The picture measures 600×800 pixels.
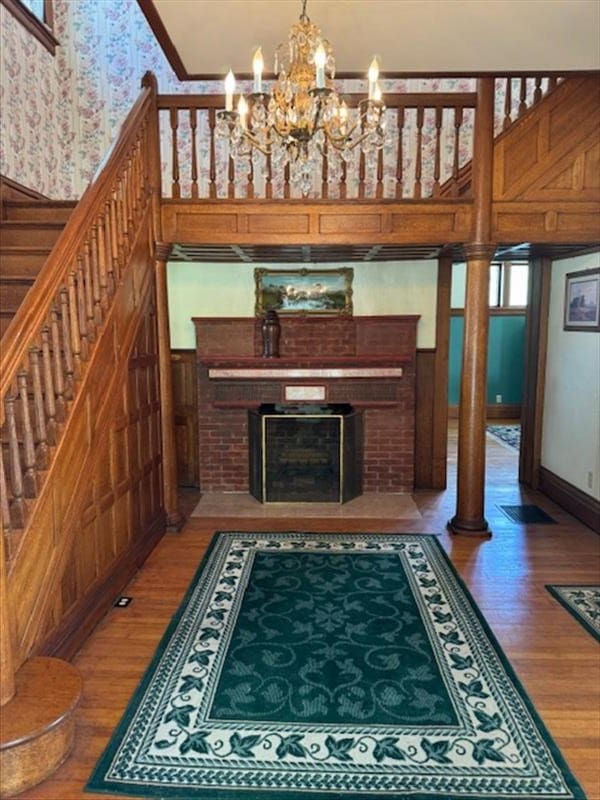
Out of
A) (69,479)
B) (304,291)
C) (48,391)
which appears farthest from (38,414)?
(304,291)

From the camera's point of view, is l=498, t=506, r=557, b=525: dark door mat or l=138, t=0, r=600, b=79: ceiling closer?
l=138, t=0, r=600, b=79: ceiling

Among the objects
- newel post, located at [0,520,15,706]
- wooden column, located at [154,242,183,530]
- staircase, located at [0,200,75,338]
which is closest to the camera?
newel post, located at [0,520,15,706]

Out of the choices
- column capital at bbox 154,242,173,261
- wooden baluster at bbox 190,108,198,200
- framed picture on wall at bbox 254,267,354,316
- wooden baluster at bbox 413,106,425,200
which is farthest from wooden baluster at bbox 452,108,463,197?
column capital at bbox 154,242,173,261

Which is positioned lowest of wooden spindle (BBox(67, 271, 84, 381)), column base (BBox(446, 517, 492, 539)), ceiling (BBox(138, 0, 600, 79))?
column base (BBox(446, 517, 492, 539))

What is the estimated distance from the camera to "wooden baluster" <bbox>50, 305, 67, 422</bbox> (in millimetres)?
2354

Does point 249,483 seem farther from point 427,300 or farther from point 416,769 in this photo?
point 416,769

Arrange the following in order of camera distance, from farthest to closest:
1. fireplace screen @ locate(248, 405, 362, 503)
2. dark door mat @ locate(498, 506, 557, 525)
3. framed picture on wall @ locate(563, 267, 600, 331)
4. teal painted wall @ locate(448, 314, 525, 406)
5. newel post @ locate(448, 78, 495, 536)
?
teal painted wall @ locate(448, 314, 525, 406) → fireplace screen @ locate(248, 405, 362, 503) → dark door mat @ locate(498, 506, 557, 525) → framed picture on wall @ locate(563, 267, 600, 331) → newel post @ locate(448, 78, 495, 536)

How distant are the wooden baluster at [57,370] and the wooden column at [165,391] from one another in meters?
1.53

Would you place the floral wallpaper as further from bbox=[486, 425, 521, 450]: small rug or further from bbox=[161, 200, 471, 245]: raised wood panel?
bbox=[486, 425, 521, 450]: small rug

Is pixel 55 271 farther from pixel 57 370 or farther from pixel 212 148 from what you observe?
pixel 212 148

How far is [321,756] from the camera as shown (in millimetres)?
2041

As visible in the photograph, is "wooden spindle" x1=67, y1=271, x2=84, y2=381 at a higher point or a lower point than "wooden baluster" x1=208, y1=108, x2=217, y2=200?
lower

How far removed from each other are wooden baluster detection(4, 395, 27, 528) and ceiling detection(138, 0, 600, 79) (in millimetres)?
1882

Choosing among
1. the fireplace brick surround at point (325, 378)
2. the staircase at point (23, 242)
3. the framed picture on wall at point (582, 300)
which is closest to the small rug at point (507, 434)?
the fireplace brick surround at point (325, 378)
